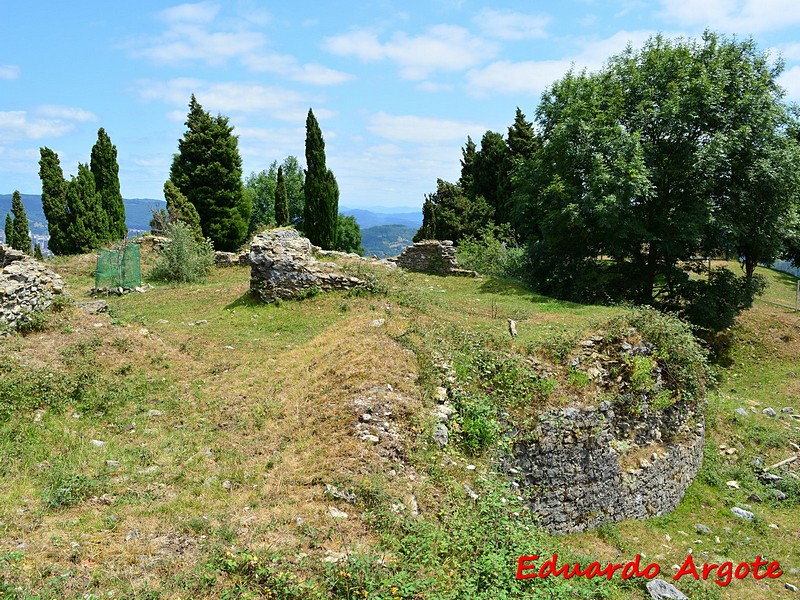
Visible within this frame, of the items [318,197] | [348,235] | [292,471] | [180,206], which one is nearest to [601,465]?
[292,471]

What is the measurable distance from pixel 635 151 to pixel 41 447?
55.2 ft

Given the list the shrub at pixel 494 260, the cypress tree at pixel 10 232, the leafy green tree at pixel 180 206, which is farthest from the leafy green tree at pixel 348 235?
the shrub at pixel 494 260

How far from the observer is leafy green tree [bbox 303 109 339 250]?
2697 centimetres

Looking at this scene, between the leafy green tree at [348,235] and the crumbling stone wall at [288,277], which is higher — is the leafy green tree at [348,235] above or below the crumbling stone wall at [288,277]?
above

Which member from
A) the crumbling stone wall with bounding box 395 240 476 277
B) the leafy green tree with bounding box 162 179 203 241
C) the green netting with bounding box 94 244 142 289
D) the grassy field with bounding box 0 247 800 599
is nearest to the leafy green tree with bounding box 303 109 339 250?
the leafy green tree with bounding box 162 179 203 241

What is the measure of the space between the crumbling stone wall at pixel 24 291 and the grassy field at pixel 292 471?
621mm

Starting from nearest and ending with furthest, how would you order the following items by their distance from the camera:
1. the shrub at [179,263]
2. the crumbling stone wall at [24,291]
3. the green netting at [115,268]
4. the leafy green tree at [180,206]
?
the crumbling stone wall at [24,291] → the green netting at [115,268] → the shrub at [179,263] → the leafy green tree at [180,206]

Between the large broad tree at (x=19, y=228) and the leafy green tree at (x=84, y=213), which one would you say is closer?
the leafy green tree at (x=84, y=213)

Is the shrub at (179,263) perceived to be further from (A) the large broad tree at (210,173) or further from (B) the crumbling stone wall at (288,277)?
(A) the large broad tree at (210,173)

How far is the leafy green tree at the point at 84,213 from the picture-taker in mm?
29062

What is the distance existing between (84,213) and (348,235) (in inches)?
969

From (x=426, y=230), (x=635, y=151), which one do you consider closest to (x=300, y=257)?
(x=635, y=151)

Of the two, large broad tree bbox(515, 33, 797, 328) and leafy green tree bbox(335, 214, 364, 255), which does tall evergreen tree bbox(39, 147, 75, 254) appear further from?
large broad tree bbox(515, 33, 797, 328)

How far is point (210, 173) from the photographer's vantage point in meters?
32.2
